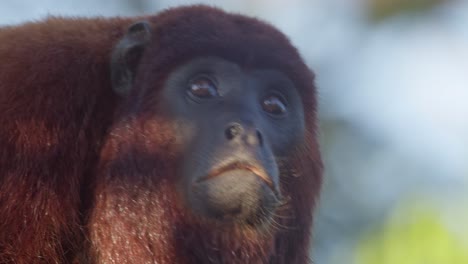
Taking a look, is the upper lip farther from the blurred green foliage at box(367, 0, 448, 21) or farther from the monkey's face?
the blurred green foliage at box(367, 0, 448, 21)

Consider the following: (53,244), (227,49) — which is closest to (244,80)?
(227,49)

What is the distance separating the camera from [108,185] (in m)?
3.94

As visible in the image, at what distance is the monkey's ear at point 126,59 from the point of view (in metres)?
4.01

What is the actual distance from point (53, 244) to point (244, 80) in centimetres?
96

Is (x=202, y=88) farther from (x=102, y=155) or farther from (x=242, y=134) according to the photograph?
(x=102, y=155)

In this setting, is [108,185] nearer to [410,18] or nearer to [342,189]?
[410,18]

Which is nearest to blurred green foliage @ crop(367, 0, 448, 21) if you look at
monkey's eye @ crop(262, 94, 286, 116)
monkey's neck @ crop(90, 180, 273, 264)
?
monkey's eye @ crop(262, 94, 286, 116)

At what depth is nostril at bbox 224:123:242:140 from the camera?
12.1ft

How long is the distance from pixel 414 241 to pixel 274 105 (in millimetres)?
5477

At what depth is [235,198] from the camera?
3699mm

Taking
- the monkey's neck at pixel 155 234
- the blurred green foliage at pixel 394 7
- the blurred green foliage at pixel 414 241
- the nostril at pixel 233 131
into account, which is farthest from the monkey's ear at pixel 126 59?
the blurred green foliage at pixel 414 241

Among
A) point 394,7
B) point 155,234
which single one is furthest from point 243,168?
point 394,7

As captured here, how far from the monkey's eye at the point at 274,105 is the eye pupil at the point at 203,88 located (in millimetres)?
219

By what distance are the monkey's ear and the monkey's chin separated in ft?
1.73
